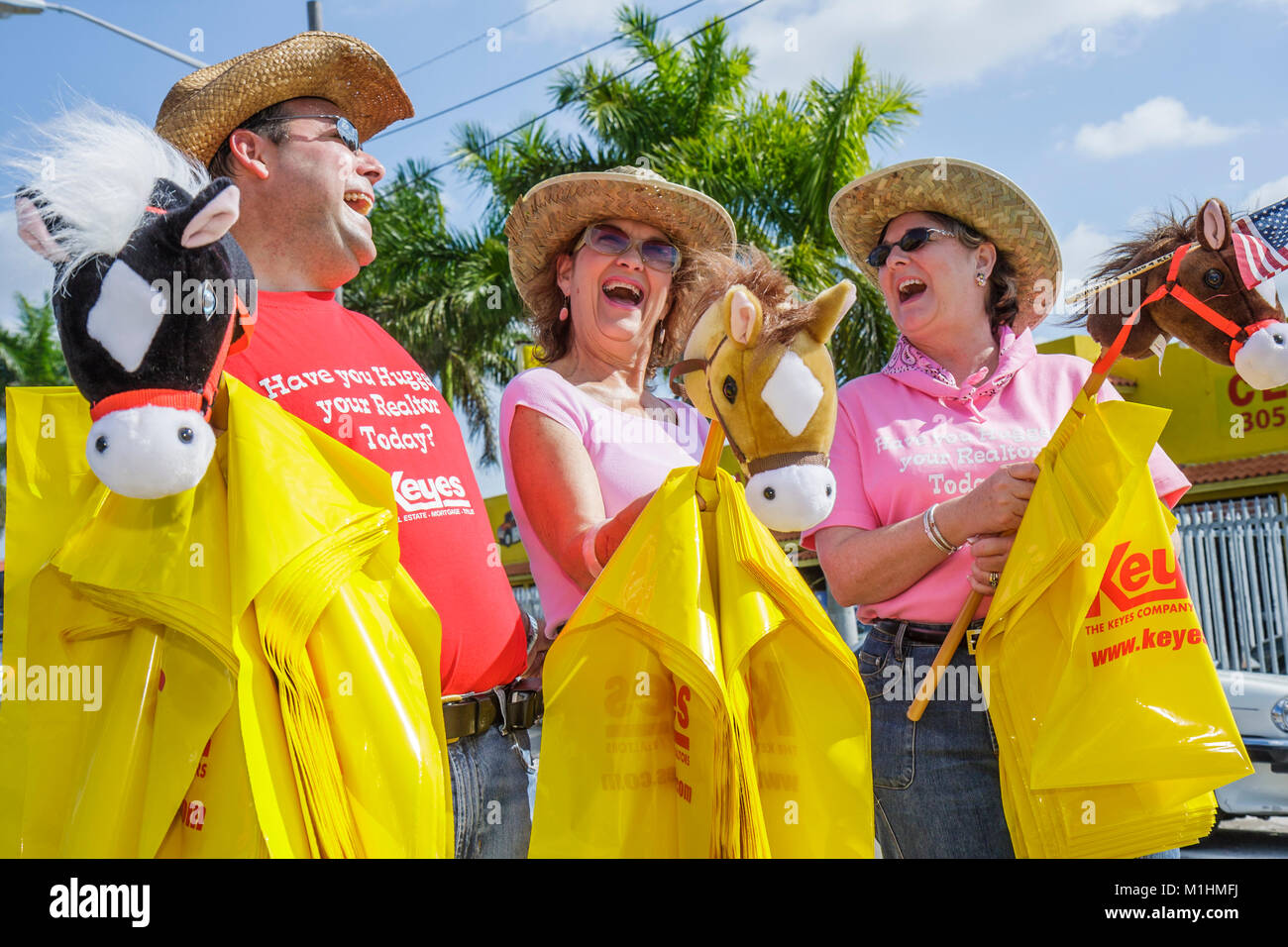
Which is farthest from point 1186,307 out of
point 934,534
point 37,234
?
point 37,234

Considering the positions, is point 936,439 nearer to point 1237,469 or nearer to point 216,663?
point 216,663

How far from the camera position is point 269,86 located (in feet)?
7.55

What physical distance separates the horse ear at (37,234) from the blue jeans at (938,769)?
175 cm

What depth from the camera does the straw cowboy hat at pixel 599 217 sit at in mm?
2527

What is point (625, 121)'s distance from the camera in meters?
11.5

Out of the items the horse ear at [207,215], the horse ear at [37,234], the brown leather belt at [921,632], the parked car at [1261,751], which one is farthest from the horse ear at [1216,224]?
the parked car at [1261,751]

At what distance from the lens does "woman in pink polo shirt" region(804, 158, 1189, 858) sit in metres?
2.35

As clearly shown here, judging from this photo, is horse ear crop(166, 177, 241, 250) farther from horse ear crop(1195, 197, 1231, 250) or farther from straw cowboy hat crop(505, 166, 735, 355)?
horse ear crop(1195, 197, 1231, 250)

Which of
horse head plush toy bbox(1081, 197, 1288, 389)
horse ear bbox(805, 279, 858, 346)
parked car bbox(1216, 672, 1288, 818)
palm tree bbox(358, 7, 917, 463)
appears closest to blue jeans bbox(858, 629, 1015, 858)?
horse head plush toy bbox(1081, 197, 1288, 389)

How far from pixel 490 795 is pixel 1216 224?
6.12 ft
